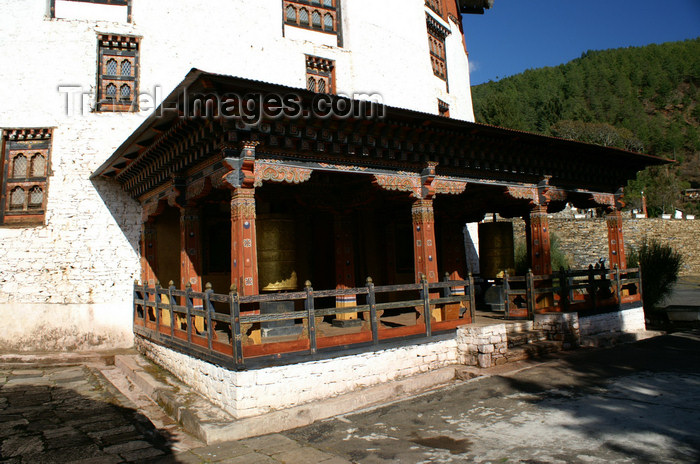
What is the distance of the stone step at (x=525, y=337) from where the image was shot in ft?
30.7

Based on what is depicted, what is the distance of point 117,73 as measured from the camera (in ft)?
39.8

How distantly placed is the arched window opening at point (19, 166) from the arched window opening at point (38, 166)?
0.61ft

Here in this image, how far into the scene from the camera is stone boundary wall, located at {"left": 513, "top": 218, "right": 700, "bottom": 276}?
31266mm

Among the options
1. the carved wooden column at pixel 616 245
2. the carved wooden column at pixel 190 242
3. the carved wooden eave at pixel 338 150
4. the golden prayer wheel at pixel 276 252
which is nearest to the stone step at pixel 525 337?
the carved wooden eave at pixel 338 150

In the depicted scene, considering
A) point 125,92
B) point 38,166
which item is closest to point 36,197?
point 38,166

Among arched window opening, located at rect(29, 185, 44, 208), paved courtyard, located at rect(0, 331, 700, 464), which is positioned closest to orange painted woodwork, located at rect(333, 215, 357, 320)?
paved courtyard, located at rect(0, 331, 700, 464)

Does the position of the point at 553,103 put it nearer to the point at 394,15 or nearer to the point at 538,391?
the point at 394,15

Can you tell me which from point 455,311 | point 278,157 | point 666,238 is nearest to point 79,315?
point 278,157

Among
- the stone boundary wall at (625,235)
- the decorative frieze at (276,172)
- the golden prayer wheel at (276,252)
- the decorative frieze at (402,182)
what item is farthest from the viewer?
the stone boundary wall at (625,235)

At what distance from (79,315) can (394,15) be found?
40.4ft

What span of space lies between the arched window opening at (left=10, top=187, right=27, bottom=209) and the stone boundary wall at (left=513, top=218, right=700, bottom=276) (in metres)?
26.2

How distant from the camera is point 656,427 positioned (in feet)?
18.4

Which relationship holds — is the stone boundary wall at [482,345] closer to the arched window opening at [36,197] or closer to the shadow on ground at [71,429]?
the shadow on ground at [71,429]

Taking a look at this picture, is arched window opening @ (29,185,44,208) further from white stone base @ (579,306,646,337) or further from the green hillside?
the green hillside
